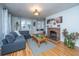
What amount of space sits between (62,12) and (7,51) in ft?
14.1

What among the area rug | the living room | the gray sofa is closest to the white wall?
the living room

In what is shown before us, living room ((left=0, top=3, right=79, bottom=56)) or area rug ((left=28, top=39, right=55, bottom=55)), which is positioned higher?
living room ((left=0, top=3, right=79, bottom=56))

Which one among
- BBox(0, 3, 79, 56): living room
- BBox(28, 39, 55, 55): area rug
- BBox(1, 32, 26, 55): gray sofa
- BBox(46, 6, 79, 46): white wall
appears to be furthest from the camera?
BBox(46, 6, 79, 46): white wall

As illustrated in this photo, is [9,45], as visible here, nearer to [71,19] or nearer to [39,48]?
[39,48]

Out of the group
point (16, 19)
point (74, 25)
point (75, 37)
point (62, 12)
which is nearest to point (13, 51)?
point (75, 37)

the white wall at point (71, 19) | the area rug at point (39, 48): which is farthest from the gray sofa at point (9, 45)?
the white wall at point (71, 19)

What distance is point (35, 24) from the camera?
10188 millimetres

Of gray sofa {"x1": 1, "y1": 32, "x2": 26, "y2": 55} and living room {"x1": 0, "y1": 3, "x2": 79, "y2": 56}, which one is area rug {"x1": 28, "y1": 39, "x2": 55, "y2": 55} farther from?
gray sofa {"x1": 1, "y1": 32, "x2": 26, "y2": 55}

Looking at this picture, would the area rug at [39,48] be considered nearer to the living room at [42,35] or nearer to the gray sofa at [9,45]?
the living room at [42,35]

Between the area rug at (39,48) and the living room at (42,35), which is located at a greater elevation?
the living room at (42,35)

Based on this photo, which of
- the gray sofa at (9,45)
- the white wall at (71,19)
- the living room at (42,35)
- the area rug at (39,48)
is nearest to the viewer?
the gray sofa at (9,45)

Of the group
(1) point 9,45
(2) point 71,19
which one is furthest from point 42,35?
(1) point 9,45

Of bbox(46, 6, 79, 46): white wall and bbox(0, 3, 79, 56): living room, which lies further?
bbox(46, 6, 79, 46): white wall

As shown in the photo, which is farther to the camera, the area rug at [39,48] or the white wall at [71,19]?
the white wall at [71,19]
